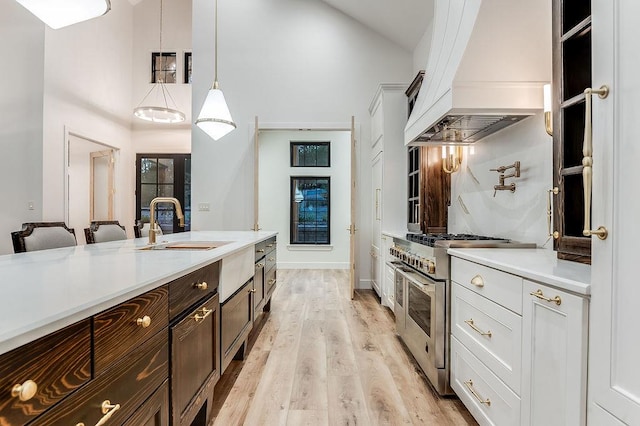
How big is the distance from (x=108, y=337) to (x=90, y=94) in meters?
6.19

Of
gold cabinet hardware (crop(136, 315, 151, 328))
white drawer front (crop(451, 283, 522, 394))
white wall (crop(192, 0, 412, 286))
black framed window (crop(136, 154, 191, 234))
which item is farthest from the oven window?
black framed window (crop(136, 154, 191, 234))

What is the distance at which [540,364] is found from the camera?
121 cm

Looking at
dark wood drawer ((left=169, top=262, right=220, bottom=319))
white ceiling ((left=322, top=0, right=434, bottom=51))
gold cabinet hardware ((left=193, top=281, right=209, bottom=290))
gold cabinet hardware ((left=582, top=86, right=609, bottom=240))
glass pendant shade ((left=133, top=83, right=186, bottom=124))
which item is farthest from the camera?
glass pendant shade ((left=133, top=83, right=186, bottom=124))

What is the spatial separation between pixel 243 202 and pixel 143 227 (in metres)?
1.66

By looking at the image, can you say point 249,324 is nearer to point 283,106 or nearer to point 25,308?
point 25,308

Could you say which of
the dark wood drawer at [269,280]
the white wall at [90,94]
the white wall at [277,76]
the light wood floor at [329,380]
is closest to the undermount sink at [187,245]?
the light wood floor at [329,380]

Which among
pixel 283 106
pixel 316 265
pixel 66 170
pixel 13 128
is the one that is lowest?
pixel 316 265

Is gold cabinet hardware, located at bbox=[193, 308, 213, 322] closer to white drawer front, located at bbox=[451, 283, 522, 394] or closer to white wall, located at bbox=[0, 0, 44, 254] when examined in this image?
white drawer front, located at bbox=[451, 283, 522, 394]

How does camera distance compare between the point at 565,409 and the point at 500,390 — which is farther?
the point at 500,390

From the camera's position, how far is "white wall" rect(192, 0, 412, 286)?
193 inches

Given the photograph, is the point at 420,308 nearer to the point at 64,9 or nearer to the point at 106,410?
the point at 106,410

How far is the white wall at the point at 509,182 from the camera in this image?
1.97 m

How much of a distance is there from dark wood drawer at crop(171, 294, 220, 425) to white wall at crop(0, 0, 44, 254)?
15.0 feet

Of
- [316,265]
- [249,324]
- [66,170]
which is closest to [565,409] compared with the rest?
[249,324]
